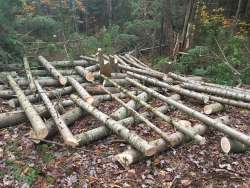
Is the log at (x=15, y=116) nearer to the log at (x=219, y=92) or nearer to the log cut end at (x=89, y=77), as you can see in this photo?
the log cut end at (x=89, y=77)

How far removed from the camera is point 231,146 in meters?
6.52

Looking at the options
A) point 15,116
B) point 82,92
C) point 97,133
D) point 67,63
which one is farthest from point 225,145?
point 67,63

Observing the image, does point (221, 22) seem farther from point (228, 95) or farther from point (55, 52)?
point (228, 95)

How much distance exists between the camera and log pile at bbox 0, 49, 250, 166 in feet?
21.2

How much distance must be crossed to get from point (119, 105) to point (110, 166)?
300cm

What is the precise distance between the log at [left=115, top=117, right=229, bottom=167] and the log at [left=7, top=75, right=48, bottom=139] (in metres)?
1.66

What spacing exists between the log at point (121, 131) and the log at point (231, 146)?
1561 millimetres

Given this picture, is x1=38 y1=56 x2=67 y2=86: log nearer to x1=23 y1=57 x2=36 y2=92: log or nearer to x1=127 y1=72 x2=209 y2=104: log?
x1=23 y1=57 x2=36 y2=92: log

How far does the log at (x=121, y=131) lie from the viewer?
5.98m

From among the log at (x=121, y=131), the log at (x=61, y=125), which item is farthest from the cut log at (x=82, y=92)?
the log at (x=61, y=125)

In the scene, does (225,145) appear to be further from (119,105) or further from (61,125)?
(61,125)

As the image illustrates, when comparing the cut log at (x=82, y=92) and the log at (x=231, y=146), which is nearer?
the log at (x=231, y=146)

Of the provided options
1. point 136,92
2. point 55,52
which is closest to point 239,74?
point 136,92

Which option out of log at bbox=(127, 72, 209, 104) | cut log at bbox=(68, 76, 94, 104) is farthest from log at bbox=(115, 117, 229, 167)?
cut log at bbox=(68, 76, 94, 104)
